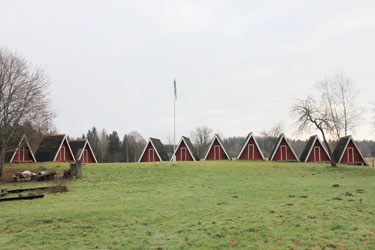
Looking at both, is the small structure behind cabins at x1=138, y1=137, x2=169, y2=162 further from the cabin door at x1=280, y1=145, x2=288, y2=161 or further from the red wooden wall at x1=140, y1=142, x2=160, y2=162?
the cabin door at x1=280, y1=145, x2=288, y2=161

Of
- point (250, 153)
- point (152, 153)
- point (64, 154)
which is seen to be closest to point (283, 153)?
point (250, 153)

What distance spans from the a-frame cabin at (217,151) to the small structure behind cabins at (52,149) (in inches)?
832

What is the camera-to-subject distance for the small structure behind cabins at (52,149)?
3931 centimetres

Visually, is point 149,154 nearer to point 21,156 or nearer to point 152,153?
point 152,153

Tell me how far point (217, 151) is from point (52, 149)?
77.0ft

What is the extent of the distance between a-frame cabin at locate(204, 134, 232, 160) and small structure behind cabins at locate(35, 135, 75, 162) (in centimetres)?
2113

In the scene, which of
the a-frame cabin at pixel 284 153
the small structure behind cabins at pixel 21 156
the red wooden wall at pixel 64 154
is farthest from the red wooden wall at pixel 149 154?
the a-frame cabin at pixel 284 153

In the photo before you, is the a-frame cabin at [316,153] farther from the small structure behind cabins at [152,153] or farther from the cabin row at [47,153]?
the cabin row at [47,153]

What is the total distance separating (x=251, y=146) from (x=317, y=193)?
27902 mm

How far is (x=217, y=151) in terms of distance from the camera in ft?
143

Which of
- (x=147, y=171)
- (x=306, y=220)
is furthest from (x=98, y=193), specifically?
(x=306, y=220)

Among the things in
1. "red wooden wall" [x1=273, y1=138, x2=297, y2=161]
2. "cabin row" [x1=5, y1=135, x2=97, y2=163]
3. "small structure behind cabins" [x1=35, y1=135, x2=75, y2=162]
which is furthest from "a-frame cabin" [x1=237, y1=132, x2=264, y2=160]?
"small structure behind cabins" [x1=35, y1=135, x2=75, y2=162]

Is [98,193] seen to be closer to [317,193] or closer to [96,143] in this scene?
[317,193]

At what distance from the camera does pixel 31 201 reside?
47.0 ft
